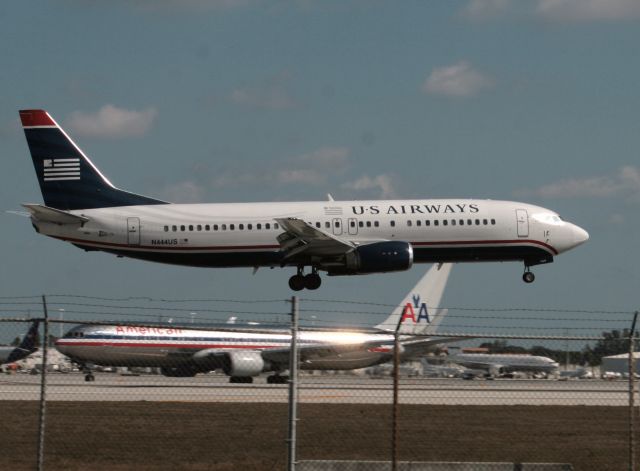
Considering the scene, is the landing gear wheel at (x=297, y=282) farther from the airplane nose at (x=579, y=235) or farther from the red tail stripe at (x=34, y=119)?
the red tail stripe at (x=34, y=119)

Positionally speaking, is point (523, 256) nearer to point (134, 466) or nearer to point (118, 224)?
point (118, 224)

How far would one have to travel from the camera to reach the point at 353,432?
81.0 ft

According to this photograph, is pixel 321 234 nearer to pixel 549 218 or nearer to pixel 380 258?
pixel 380 258

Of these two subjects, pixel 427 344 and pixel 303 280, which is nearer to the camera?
pixel 427 344

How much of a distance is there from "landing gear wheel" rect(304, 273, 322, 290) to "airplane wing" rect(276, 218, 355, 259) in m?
1.86

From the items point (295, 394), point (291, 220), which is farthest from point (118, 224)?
point (295, 394)

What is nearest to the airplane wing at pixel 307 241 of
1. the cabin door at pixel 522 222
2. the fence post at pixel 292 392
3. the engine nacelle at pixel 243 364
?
the engine nacelle at pixel 243 364

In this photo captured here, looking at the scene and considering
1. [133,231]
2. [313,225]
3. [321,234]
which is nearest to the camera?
[321,234]

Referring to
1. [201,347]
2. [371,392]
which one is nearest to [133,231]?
[201,347]

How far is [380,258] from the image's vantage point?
44.8 metres

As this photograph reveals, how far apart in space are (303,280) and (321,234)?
3.76 meters

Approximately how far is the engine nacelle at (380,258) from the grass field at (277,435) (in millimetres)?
14430

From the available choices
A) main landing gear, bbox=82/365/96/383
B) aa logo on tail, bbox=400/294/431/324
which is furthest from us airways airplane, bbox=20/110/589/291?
main landing gear, bbox=82/365/96/383

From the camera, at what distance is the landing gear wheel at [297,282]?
47438mm
